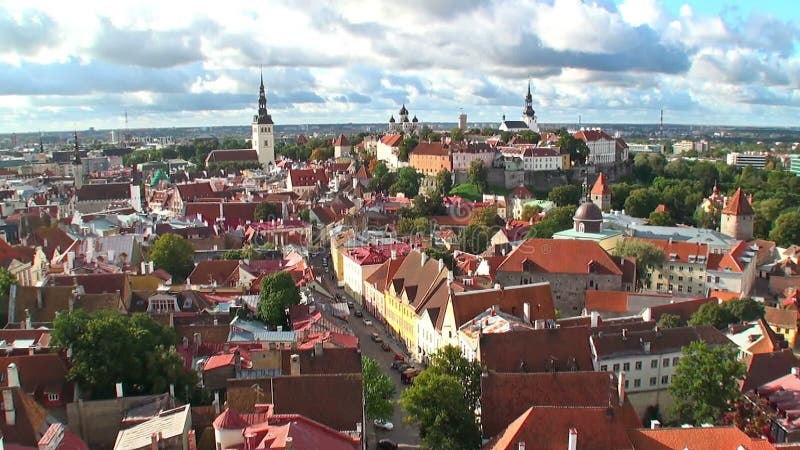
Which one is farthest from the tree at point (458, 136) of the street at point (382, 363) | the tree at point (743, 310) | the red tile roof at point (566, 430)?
the red tile roof at point (566, 430)

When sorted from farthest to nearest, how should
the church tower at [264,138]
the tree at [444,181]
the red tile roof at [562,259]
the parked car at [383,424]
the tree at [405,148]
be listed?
the church tower at [264,138]
the tree at [405,148]
the tree at [444,181]
the red tile roof at [562,259]
the parked car at [383,424]

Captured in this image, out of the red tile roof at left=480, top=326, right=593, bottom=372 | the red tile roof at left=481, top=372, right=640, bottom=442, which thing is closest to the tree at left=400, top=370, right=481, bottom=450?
the red tile roof at left=481, top=372, right=640, bottom=442

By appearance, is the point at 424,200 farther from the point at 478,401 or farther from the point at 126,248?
the point at 478,401

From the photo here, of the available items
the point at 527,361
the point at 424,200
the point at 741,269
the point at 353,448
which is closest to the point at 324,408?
the point at 353,448

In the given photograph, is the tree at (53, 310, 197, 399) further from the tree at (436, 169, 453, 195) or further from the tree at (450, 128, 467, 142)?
the tree at (450, 128, 467, 142)

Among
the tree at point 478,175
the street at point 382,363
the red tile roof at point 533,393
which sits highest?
the tree at point 478,175

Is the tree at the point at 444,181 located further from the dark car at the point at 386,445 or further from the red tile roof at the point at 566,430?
the red tile roof at the point at 566,430
